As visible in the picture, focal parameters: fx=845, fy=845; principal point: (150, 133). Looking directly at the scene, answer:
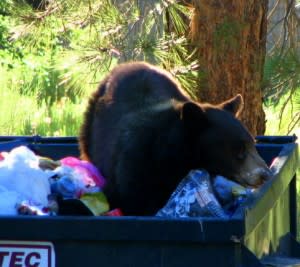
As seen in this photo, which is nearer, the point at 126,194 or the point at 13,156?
the point at 13,156

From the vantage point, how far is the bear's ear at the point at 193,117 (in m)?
4.01

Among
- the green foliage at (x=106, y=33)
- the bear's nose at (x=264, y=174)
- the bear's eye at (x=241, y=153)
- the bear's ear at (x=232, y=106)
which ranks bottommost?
the bear's nose at (x=264, y=174)

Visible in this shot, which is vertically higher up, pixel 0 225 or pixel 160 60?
pixel 160 60

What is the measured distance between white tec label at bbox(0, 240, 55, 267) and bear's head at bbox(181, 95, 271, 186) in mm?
1441

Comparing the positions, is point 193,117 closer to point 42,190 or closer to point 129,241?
point 42,190

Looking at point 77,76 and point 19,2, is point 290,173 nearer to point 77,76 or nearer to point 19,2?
point 77,76

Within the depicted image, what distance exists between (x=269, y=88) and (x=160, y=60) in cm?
89

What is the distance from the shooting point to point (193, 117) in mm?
4039

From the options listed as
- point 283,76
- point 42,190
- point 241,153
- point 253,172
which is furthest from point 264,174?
point 283,76

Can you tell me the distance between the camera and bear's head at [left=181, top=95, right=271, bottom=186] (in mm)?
3984

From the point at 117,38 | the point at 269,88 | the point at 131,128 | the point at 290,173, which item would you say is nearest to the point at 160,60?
the point at 117,38

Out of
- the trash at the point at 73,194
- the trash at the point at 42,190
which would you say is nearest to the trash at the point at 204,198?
the trash at the point at 73,194

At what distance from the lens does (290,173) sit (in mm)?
3979

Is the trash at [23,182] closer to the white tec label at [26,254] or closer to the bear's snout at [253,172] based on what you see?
the white tec label at [26,254]
